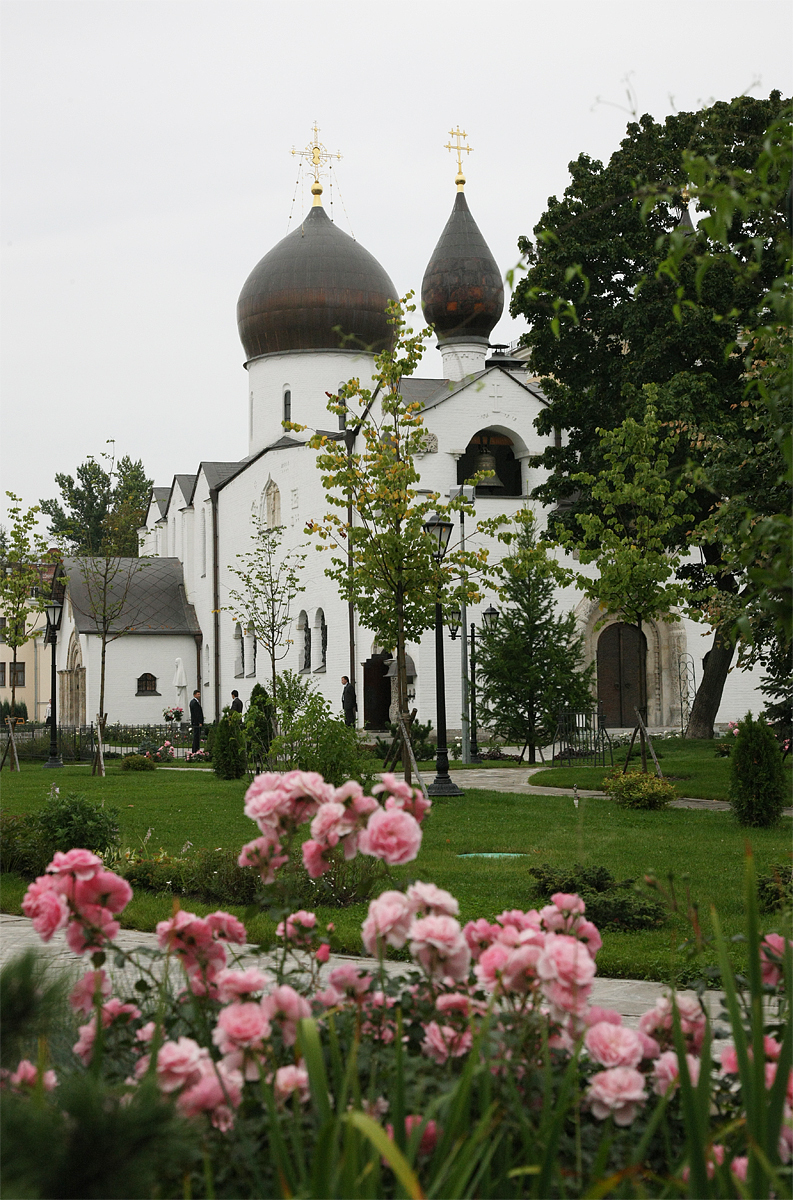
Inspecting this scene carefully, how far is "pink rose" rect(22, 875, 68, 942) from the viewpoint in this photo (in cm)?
300

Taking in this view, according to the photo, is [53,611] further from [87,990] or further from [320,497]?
[87,990]

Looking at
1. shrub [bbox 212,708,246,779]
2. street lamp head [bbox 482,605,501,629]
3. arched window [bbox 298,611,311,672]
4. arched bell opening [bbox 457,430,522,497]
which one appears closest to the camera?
shrub [bbox 212,708,246,779]

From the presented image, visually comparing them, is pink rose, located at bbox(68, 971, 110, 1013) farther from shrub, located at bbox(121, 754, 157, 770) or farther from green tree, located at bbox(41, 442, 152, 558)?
green tree, located at bbox(41, 442, 152, 558)

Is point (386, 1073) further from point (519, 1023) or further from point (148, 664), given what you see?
point (148, 664)

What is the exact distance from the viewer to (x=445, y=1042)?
9.85 feet

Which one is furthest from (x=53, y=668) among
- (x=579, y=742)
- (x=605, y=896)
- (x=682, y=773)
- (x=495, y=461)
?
(x=605, y=896)

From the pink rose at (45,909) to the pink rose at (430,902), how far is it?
859mm

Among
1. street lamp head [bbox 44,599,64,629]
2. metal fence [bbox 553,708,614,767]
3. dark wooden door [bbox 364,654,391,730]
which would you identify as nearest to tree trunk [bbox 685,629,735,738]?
metal fence [bbox 553,708,614,767]

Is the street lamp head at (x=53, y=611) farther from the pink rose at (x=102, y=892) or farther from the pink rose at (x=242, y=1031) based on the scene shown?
the pink rose at (x=242, y=1031)

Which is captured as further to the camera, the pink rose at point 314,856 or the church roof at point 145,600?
the church roof at point 145,600

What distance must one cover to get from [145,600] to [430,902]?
4393 centimetres

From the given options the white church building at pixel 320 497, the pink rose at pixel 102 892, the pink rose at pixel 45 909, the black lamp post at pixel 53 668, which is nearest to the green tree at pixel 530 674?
the white church building at pixel 320 497

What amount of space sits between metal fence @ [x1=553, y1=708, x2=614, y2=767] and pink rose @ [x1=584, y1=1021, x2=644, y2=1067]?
2026 centimetres

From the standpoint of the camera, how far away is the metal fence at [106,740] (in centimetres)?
3070
